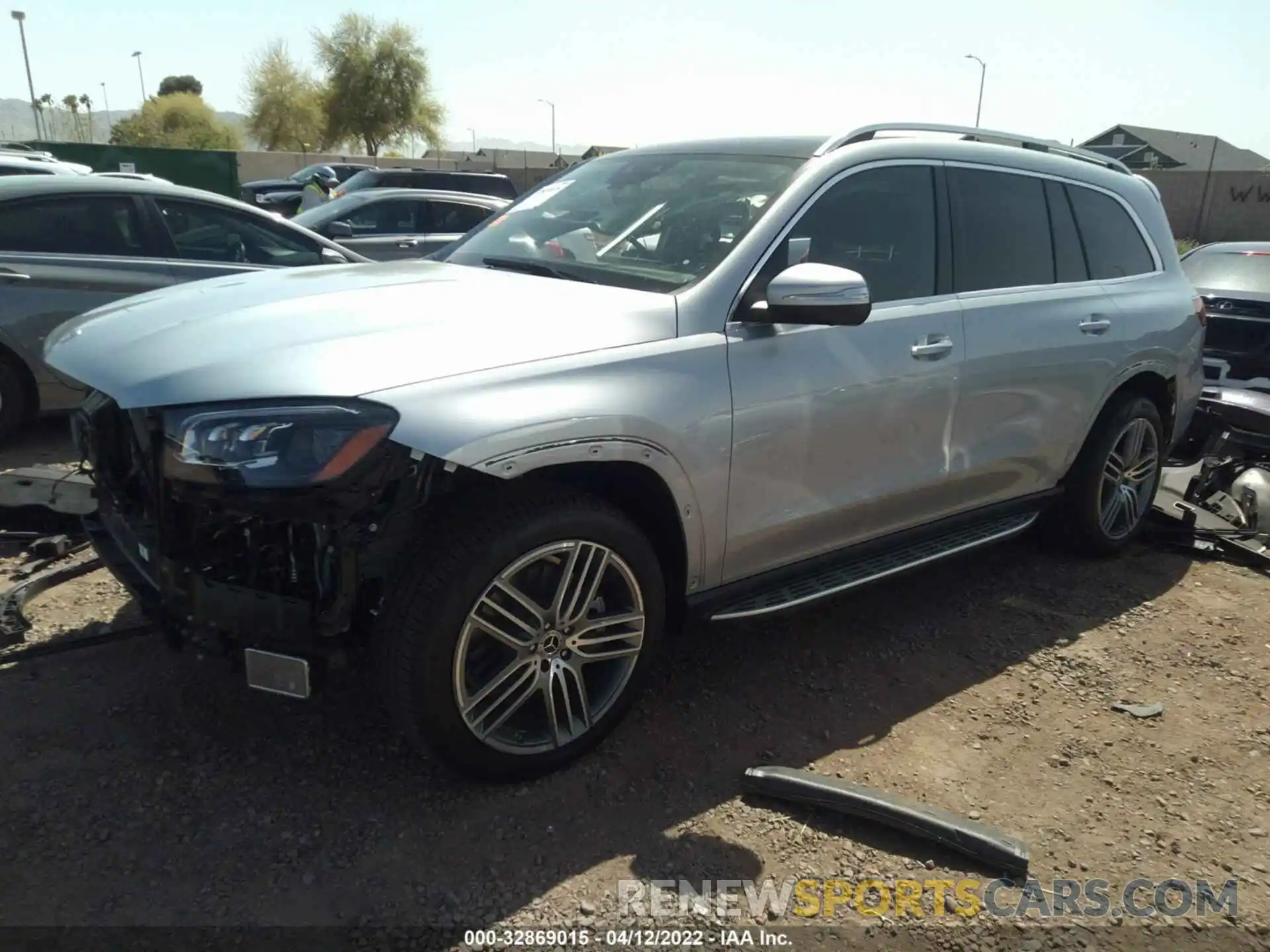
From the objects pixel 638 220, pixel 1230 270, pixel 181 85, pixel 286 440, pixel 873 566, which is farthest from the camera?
pixel 181 85

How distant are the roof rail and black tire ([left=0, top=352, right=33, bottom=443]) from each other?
479 cm

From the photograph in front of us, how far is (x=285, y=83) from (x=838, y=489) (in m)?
62.7

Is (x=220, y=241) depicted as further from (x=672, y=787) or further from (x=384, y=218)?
(x=672, y=787)

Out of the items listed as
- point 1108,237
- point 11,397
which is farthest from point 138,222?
point 1108,237

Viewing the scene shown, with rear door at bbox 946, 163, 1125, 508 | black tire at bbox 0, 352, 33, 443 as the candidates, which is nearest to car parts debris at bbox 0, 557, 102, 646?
black tire at bbox 0, 352, 33, 443

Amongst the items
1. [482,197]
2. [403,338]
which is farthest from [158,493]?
[482,197]

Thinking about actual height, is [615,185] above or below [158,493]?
above

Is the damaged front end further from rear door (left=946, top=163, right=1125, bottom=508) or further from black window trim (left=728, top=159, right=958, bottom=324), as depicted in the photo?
rear door (left=946, top=163, right=1125, bottom=508)

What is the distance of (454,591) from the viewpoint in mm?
2502

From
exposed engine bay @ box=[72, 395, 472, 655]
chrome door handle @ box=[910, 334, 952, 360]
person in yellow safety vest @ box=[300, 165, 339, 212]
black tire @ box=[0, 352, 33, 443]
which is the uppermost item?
person in yellow safety vest @ box=[300, 165, 339, 212]

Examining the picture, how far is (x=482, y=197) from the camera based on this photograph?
39.8 feet

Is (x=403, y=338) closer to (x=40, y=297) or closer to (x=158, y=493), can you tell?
(x=158, y=493)

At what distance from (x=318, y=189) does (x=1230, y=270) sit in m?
13.4

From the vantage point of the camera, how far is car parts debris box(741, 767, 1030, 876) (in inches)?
106
